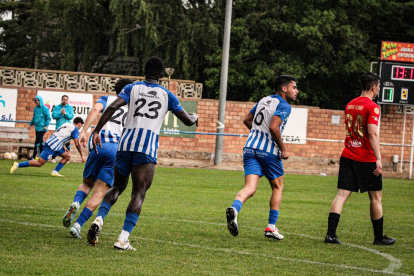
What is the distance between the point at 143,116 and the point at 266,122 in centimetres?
211

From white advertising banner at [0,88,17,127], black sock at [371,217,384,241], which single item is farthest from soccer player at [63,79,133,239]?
white advertising banner at [0,88,17,127]

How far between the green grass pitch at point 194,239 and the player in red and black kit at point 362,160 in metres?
0.36

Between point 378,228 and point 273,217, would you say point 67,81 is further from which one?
point 378,228

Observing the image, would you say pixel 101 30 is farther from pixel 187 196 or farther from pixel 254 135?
pixel 254 135

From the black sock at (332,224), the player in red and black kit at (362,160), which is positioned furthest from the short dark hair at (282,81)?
the black sock at (332,224)

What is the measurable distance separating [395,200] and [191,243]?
952cm

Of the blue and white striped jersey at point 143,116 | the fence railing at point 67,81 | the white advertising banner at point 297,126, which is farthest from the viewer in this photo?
the white advertising banner at point 297,126

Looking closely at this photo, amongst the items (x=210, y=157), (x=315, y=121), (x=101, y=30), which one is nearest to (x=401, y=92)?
(x=315, y=121)

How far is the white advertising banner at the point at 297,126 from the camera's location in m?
28.2

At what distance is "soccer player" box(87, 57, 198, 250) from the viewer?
661 cm

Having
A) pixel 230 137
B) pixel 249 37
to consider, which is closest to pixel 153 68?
pixel 230 137

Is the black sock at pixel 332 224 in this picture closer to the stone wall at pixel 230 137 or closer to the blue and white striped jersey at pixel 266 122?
the blue and white striped jersey at pixel 266 122

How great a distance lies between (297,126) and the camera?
28.2 metres

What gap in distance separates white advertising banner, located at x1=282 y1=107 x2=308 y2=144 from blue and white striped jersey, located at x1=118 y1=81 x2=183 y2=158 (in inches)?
855
